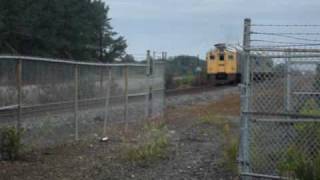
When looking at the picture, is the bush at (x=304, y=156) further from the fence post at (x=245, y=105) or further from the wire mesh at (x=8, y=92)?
the wire mesh at (x=8, y=92)

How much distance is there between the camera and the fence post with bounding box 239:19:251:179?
32.9 feet

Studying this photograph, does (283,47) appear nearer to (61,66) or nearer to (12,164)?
(12,164)

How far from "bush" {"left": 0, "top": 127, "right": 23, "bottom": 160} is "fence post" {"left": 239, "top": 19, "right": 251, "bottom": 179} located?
4103 millimetres

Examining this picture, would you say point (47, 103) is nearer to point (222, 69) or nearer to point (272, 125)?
point (272, 125)

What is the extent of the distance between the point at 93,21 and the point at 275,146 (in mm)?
42721

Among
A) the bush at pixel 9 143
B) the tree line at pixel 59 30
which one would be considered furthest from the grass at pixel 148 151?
the tree line at pixel 59 30

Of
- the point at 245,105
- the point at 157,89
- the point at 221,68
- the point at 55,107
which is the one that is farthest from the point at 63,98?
the point at 221,68

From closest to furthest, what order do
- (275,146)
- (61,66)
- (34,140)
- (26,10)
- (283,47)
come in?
(283,47) < (275,146) < (34,140) < (61,66) < (26,10)

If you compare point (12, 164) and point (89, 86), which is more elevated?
point (89, 86)

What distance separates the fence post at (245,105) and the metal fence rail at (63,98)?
4.54 metres

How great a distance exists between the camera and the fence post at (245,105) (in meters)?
10.0

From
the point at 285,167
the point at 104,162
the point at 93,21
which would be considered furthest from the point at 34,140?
the point at 93,21

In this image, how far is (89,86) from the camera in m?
16.7

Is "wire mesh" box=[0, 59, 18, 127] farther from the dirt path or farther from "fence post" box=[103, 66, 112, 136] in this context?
"fence post" box=[103, 66, 112, 136]
